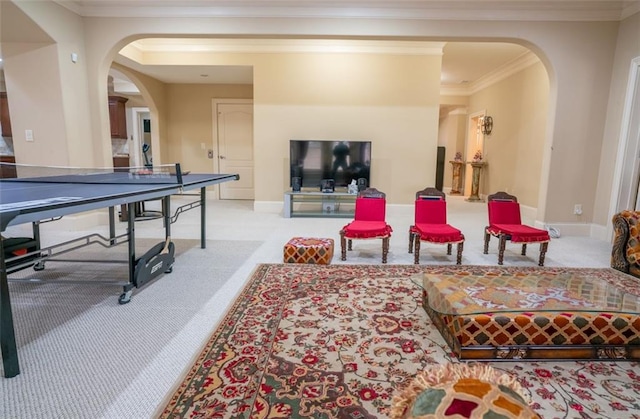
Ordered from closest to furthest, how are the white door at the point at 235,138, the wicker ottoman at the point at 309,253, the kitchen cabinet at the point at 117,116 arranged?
the wicker ottoman at the point at 309,253 → the white door at the point at 235,138 → the kitchen cabinet at the point at 117,116

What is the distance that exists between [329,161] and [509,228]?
128 inches

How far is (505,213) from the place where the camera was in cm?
365

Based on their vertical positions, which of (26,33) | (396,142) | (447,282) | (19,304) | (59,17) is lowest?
(19,304)

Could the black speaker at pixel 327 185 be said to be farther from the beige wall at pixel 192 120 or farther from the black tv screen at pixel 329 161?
the beige wall at pixel 192 120

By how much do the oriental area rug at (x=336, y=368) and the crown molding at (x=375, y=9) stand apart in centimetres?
370

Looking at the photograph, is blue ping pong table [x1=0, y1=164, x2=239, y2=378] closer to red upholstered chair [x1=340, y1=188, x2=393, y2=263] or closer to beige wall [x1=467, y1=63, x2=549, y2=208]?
red upholstered chair [x1=340, y1=188, x2=393, y2=263]

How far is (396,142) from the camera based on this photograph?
6.09 meters

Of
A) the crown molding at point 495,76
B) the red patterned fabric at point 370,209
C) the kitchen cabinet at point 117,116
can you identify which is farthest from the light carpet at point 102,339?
the crown molding at point 495,76

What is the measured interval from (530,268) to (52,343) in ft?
12.2

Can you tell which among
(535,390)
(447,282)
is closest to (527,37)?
(447,282)

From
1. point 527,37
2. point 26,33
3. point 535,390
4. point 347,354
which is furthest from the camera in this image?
point 527,37

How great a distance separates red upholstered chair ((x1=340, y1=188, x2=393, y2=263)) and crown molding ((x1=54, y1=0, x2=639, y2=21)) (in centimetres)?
242

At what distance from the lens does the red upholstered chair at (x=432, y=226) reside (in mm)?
3209

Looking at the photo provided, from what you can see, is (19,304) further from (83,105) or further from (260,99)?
(260,99)
